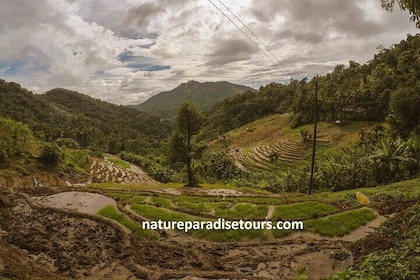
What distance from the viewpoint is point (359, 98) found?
202 ft

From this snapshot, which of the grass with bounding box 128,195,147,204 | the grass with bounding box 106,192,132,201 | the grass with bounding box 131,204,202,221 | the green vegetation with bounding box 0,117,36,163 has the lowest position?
the grass with bounding box 131,204,202,221

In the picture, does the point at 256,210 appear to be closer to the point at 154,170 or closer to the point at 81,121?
the point at 154,170

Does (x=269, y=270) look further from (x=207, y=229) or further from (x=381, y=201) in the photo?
(x=381, y=201)

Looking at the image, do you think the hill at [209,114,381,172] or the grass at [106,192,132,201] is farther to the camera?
the hill at [209,114,381,172]

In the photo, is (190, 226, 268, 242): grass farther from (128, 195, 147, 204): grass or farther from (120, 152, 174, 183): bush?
(120, 152, 174, 183): bush

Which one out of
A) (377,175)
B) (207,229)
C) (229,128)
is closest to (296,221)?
(207,229)

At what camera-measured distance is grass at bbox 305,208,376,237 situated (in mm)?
13359

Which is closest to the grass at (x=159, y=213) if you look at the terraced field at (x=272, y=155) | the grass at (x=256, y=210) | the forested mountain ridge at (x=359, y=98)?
the grass at (x=256, y=210)

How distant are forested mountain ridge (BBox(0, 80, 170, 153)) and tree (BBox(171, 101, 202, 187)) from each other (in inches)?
1460

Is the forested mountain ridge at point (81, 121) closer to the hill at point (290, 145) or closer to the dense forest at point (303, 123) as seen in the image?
the dense forest at point (303, 123)

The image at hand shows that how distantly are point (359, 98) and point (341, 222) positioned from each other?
178ft

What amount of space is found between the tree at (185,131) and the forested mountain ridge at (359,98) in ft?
31.2

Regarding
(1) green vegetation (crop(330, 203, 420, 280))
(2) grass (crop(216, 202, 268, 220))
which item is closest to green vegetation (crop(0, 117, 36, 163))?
(2) grass (crop(216, 202, 268, 220))

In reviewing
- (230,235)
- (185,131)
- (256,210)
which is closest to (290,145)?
(185,131)
